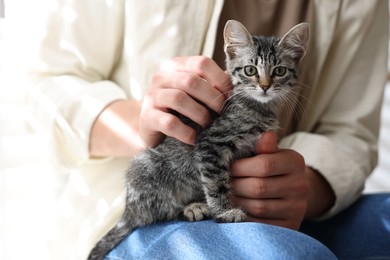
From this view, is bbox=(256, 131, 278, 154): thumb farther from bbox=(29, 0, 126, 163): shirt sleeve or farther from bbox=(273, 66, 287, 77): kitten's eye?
bbox=(29, 0, 126, 163): shirt sleeve

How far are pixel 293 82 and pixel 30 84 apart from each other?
0.65 meters

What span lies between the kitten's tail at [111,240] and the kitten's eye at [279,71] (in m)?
0.46

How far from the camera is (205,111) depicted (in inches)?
36.8

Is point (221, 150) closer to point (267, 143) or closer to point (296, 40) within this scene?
point (267, 143)

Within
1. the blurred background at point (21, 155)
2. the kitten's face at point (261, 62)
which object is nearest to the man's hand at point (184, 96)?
the kitten's face at point (261, 62)

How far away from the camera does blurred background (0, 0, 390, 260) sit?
1.08m

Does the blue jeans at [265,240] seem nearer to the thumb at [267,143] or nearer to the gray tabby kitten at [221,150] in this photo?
the gray tabby kitten at [221,150]

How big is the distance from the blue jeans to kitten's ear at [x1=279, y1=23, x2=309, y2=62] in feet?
1.29

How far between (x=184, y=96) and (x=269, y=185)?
0.27 metres

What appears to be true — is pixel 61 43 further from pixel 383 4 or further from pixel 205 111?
pixel 383 4

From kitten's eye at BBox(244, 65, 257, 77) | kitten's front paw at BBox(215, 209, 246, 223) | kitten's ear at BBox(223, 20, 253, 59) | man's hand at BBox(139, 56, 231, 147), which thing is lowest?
kitten's front paw at BBox(215, 209, 246, 223)

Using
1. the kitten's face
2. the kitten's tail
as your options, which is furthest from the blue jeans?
the kitten's face

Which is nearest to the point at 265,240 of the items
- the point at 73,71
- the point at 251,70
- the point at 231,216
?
the point at 231,216

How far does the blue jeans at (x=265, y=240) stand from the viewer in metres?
0.72
